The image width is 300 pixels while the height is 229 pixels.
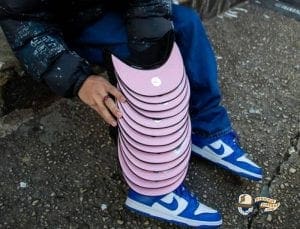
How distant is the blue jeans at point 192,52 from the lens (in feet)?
5.14

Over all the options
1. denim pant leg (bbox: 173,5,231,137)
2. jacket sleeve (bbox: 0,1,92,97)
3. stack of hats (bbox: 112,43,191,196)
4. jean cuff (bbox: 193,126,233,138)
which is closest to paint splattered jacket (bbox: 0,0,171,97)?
jacket sleeve (bbox: 0,1,92,97)

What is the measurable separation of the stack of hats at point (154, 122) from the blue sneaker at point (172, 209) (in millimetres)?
74

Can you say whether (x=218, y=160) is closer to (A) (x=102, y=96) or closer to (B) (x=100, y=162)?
(B) (x=100, y=162)

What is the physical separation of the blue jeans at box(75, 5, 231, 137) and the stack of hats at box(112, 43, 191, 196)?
0.14 metres

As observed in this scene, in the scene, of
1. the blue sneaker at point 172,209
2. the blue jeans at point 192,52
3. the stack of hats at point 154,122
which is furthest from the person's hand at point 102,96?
the blue sneaker at point 172,209

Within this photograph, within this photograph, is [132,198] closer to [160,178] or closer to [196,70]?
[160,178]

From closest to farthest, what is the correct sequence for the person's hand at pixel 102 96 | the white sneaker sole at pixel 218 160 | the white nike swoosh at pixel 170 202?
1. the person's hand at pixel 102 96
2. the white nike swoosh at pixel 170 202
3. the white sneaker sole at pixel 218 160

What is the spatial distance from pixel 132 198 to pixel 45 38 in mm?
555

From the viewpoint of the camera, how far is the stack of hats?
1405 millimetres

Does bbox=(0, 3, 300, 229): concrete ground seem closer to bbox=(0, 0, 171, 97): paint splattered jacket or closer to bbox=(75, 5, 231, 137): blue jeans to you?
bbox=(75, 5, 231, 137): blue jeans

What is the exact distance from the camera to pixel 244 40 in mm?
2525

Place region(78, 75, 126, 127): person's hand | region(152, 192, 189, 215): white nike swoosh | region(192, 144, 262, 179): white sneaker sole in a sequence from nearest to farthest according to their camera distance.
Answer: region(78, 75, 126, 127): person's hand → region(152, 192, 189, 215): white nike swoosh → region(192, 144, 262, 179): white sneaker sole

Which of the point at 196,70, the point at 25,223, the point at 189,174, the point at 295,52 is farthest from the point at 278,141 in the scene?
the point at 25,223

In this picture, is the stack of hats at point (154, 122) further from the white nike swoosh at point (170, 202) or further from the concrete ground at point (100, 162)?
the concrete ground at point (100, 162)
